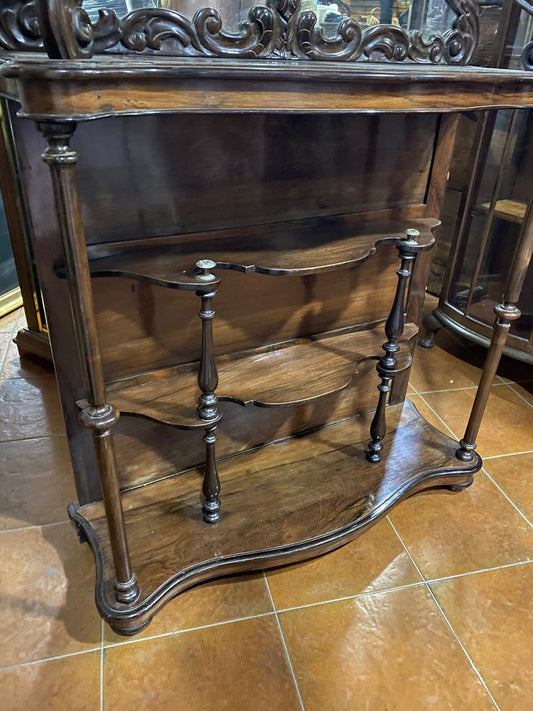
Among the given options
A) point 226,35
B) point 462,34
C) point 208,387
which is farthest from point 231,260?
point 462,34

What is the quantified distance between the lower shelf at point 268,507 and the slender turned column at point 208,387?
0.06 meters

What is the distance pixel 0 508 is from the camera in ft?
5.26

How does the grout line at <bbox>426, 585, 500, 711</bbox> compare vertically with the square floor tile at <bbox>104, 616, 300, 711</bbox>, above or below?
below

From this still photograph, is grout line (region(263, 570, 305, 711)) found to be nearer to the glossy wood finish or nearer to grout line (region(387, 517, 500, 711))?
grout line (region(387, 517, 500, 711))

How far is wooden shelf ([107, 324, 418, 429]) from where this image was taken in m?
1.28

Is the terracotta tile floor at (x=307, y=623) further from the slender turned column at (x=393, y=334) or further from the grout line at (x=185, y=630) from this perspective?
the slender turned column at (x=393, y=334)

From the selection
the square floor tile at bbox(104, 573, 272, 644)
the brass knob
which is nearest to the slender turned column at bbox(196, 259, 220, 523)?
the brass knob

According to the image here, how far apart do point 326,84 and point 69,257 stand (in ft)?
1.66

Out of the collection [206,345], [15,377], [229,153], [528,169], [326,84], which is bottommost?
[15,377]

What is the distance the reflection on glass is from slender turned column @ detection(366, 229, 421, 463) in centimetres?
47

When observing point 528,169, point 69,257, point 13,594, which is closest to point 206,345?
point 69,257

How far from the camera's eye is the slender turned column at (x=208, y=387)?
108 centimetres

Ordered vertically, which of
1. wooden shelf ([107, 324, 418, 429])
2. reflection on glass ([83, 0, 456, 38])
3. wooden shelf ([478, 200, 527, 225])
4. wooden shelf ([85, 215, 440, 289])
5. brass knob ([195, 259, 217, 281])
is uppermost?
reflection on glass ([83, 0, 456, 38])

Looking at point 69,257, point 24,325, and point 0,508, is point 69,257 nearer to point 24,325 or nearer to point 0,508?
point 0,508
